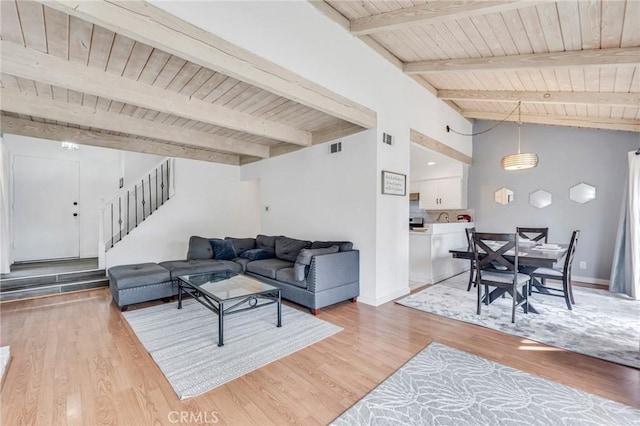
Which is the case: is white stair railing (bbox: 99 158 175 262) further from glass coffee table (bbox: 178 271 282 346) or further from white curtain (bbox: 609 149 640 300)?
white curtain (bbox: 609 149 640 300)

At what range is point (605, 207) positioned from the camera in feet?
15.7

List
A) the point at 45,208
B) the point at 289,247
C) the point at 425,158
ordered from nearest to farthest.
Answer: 1. the point at 289,247
2. the point at 425,158
3. the point at 45,208

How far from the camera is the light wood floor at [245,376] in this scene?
5.64 ft

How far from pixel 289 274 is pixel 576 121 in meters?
5.30

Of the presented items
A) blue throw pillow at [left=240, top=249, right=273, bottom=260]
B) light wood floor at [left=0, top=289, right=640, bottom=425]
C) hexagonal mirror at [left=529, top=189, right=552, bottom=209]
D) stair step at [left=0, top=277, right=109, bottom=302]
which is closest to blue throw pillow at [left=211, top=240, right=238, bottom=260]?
blue throw pillow at [left=240, top=249, right=273, bottom=260]

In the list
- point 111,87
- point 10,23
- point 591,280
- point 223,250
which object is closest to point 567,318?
point 591,280

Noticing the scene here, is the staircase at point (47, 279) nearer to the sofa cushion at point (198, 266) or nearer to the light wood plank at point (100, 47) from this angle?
the sofa cushion at point (198, 266)

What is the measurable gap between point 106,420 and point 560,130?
729cm

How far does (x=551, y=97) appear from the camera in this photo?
3961 millimetres

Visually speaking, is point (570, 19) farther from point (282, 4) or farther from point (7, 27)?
point (7, 27)

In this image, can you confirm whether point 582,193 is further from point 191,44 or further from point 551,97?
point 191,44

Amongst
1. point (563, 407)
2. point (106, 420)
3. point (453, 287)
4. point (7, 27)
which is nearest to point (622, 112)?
point (453, 287)

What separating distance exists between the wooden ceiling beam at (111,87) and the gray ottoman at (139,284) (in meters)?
2.11

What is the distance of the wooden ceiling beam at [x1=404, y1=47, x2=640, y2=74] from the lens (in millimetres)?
2688
